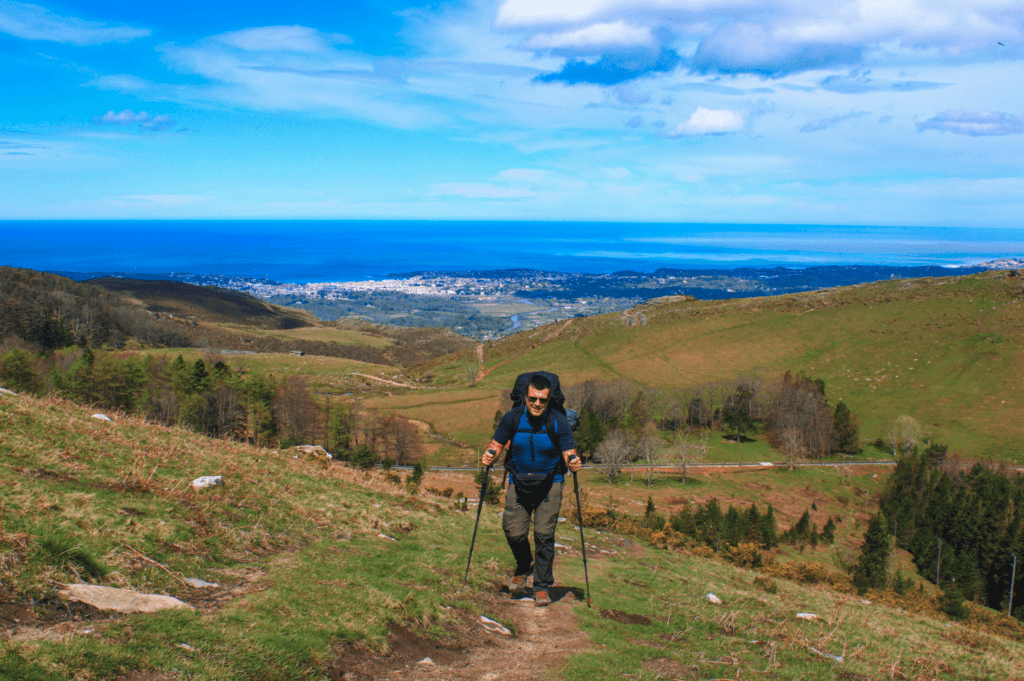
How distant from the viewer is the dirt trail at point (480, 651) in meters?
6.43

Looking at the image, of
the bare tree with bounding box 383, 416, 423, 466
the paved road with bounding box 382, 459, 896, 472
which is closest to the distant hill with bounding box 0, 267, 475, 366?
the bare tree with bounding box 383, 416, 423, 466

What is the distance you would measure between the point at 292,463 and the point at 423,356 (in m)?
180

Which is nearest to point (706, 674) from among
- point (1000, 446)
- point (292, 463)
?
point (292, 463)

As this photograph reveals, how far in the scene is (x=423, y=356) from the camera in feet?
643

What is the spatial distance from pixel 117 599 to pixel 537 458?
18.4ft

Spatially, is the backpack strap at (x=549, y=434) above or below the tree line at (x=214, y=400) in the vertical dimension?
above

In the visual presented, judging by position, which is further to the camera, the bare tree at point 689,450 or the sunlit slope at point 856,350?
the sunlit slope at point 856,350

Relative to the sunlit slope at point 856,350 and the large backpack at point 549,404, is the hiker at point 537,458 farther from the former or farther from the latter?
the sunlit slope at point 856,350

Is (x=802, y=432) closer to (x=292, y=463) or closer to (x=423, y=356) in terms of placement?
(x=292, y=463)

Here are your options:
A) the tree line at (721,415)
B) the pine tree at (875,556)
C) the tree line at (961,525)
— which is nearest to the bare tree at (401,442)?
the tree line at (721,415)

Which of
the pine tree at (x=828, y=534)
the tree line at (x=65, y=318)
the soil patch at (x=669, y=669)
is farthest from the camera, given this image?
the tree line at (x=65, y=318)

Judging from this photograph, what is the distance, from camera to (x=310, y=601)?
7.56 m

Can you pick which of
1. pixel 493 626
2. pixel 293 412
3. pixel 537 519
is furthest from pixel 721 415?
pixel 493 626

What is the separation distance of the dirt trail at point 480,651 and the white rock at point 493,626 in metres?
0.03
